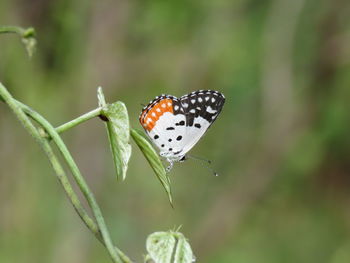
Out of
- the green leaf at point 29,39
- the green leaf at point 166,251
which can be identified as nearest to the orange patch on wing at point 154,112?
the green leaf at point 29,39

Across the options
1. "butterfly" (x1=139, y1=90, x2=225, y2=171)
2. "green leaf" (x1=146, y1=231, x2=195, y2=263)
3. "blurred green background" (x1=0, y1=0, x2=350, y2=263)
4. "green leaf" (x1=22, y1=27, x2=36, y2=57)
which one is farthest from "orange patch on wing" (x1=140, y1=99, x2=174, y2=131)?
"blurred green background" (x1=0, y1=0, x2=350, y2=263)

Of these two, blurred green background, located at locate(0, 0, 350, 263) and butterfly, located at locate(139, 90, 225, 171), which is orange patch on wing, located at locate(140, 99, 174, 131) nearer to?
butterfly, located at locate(139, 90, 225, 171)

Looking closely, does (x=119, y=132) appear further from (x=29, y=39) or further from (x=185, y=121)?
(x=185, y=121)

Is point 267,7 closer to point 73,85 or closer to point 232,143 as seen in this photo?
point 232,143

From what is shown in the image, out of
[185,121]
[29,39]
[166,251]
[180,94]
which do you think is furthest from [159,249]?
[180,94]

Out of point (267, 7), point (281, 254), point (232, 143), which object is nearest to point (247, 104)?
point (232, 143)

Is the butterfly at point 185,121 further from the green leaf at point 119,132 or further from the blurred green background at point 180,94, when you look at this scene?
the blurred green background at point 180,94
